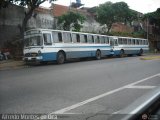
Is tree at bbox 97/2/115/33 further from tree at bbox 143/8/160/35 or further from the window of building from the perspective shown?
tree at bbox 143/8/160/35

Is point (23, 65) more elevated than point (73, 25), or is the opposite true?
point (73, 25)

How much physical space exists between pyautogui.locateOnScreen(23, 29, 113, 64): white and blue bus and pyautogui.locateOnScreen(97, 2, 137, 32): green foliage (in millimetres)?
17306

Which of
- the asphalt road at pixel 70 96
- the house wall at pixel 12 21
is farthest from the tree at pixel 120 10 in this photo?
the asphalt road at pixel 70 96

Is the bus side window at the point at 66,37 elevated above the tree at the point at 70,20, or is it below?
below

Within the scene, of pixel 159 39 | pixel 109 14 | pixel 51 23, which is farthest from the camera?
pixel 159 39

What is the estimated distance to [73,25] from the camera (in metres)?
34.0

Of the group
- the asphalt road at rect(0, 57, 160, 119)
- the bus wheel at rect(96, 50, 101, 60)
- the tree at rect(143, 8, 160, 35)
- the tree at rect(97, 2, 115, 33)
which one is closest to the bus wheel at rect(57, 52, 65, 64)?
the bus wheel at rect(96, 50, 101, 60)

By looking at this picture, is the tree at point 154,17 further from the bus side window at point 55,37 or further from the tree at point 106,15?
the bus side window at point 55,37

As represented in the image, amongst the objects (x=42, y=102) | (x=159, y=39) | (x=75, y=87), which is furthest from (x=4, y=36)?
(x=159, y=39)

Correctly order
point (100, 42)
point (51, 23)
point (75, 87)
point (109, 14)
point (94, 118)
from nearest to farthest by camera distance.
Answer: point (94, 118) < point (75, 87) < point (100, 42) < point (51, 23) < point (109, 14)

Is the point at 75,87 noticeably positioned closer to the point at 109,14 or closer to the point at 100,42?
the point at 100,42

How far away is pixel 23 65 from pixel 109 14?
25.7 meters

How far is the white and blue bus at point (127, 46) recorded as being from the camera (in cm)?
3419

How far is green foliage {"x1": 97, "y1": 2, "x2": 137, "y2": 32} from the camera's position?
44.5 meters
